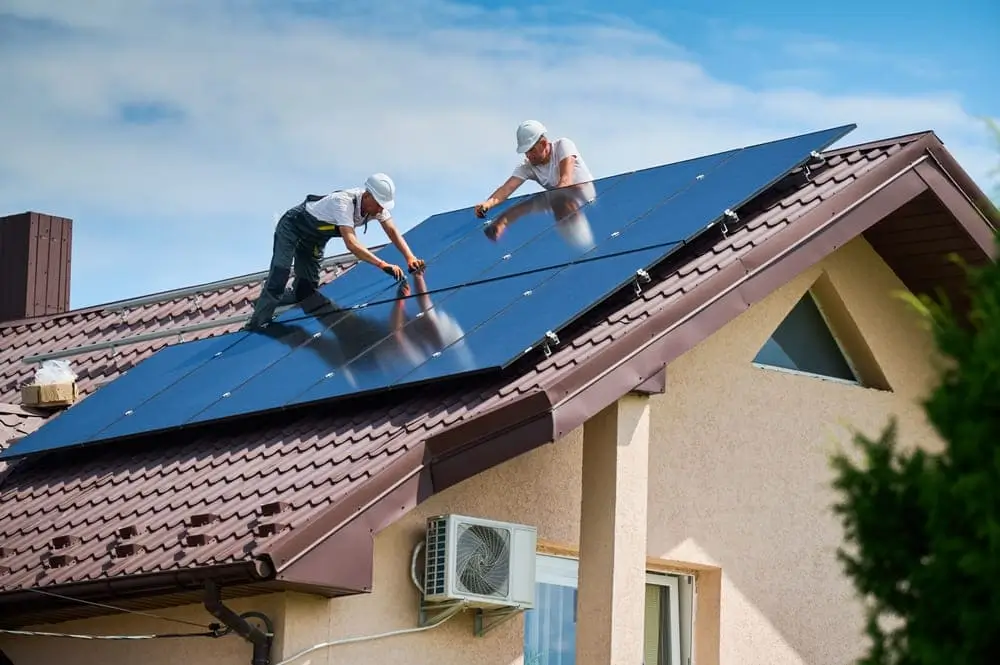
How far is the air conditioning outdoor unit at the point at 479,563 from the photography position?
10883 millimetres

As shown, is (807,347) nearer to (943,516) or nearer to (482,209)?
(482,209)

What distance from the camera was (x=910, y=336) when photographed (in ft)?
45.6

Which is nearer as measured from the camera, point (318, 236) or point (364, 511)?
point (364, 511)

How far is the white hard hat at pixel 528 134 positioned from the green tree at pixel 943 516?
796cm

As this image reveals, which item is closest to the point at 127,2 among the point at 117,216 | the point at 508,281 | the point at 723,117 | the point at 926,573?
the point at 117,216

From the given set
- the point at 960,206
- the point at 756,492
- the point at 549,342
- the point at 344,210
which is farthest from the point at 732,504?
the point at 344,210

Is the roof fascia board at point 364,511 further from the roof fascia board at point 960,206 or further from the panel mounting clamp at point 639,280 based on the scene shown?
the roof fascia board at point 960,206

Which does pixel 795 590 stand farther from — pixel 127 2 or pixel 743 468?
pixel 127 2

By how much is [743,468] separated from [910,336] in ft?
6.82

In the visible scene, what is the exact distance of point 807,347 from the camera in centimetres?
1348

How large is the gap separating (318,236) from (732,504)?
4.08 meters

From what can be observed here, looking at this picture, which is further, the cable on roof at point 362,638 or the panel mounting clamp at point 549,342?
the panel mounting clamp at point 549,342

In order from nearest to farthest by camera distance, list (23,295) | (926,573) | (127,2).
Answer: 1. (926,573)
2. (23,295)
3. (127,2)

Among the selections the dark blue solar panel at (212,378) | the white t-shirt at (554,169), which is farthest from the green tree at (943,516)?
the white t-shirt at (554,169)
